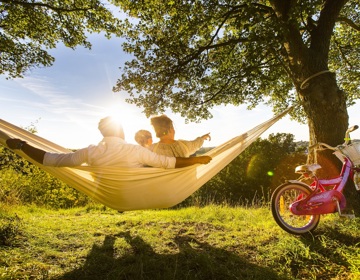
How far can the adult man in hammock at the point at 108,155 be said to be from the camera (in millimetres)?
2623

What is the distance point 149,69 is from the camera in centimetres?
568

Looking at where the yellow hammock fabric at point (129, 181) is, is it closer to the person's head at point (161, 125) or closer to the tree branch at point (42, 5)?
the person's head at point (161, 125)

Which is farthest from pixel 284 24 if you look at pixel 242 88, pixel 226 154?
pixel 242 88

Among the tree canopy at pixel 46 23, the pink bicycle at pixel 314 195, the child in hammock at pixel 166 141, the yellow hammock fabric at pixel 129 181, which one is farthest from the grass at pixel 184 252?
the tree canopy at pixel 46 23

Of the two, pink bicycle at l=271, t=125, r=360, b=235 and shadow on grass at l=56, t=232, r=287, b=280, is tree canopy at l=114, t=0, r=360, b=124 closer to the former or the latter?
pink bicycle at l=271, t=125, r=360, b=235

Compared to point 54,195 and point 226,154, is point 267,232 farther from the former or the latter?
point 54,195

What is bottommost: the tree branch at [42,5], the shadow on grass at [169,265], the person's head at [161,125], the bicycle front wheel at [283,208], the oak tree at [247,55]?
the shadow on grass at [169,265]

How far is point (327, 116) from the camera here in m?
3.73

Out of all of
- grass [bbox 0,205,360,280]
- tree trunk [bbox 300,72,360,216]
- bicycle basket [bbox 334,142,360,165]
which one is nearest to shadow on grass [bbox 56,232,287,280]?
grass [bbox 0,205,360,280]

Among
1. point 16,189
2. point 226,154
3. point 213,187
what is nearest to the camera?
point 226,154

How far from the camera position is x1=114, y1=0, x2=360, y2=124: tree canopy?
395 centimetres

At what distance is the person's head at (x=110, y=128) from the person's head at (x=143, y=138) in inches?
53.1

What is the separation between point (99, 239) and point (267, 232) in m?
2.10

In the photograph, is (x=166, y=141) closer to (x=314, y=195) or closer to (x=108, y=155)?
(x=108, y=155)
